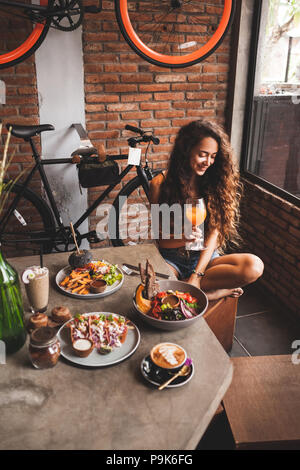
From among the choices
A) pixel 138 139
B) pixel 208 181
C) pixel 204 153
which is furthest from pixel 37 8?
pixel 208 181

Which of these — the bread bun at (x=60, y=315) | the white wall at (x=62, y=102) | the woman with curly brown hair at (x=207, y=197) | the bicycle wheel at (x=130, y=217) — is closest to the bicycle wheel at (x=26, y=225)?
the white wall at (x=62, y=102)

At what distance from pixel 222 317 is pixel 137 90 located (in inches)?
78.2

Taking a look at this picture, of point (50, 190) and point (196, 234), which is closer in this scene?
point (196, 234)

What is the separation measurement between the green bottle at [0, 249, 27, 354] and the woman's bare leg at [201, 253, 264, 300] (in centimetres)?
114

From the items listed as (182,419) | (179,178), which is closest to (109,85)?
(179,178)

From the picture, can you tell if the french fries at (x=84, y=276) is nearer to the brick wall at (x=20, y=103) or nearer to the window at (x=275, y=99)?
the brick wall at (x=20, y=103)

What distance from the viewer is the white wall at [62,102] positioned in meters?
2.89

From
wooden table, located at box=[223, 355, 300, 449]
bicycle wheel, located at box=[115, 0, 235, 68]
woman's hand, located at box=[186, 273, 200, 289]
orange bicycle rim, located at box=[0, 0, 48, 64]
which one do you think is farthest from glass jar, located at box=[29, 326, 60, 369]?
bicycle wheel, located at box=[115, 0, 235, 68]

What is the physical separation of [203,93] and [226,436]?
2.79 meters

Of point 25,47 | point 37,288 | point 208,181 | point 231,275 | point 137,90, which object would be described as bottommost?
point 231,275

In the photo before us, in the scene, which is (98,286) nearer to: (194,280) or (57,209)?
(194,280)

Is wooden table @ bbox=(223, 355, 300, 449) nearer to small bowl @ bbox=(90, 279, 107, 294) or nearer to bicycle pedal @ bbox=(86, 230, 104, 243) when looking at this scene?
small bowl @ bbox=(90, 279, 107, 294)

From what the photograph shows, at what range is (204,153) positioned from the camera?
2.08 metres

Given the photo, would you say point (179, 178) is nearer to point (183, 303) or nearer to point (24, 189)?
point (183, 303)
